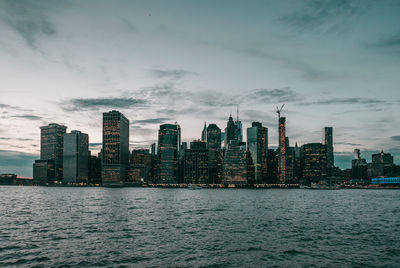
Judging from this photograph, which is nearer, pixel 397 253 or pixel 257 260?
pixel 257 260

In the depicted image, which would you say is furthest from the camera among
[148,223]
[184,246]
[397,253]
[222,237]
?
[148,223]

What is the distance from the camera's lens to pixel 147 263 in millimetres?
39656

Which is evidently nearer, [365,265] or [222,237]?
[365,265]

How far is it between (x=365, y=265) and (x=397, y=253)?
924 cm

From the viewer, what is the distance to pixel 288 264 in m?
40.1

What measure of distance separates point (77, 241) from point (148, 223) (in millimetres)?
23178

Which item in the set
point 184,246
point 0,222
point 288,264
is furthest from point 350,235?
point 0,222

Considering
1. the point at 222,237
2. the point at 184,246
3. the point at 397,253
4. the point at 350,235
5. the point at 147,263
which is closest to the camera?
the point at 147,263

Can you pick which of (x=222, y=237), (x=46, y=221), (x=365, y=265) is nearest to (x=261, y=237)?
(x=222, y=237)

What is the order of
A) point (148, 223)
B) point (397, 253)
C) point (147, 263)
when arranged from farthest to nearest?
1. point (148, 223)
2. point (397, 253)
3. point (147, 263)

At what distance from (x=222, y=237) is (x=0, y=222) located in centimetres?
4874

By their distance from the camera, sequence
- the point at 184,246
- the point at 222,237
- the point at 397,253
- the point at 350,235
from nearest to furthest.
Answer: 1. the point at 397,253
2. the point at 184,246
3. the point at 222,237
4. the point at 350,235

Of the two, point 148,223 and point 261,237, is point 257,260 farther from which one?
point 148,223

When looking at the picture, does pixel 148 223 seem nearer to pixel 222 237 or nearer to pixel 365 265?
pixel 222 237
